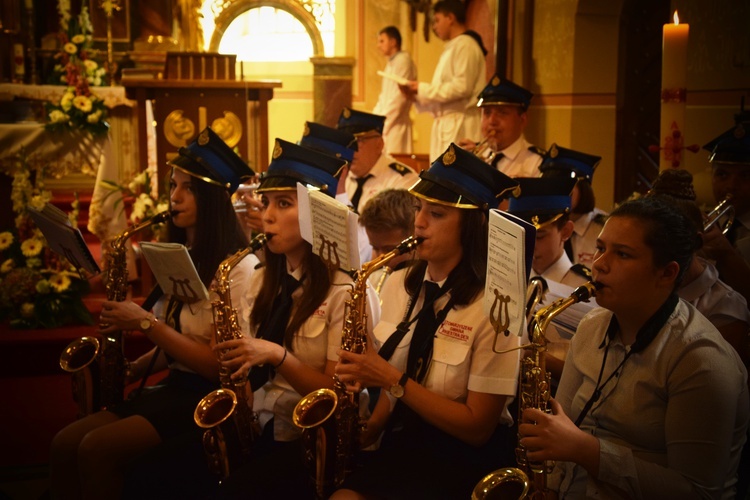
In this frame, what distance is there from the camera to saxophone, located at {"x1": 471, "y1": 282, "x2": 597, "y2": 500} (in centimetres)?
228

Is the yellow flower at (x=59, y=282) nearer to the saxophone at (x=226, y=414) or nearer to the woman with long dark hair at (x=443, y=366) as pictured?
the saxophone at (x=226, y=414)

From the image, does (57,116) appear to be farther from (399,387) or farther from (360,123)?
(399,387)

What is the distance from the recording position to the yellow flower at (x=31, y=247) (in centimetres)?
566

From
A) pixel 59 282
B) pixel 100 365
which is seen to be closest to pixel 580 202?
pixel 100 365

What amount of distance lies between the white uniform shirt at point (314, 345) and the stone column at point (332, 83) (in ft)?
30.6

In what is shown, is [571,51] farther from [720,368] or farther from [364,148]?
[720,368]

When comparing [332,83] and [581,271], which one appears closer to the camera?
[581,271]

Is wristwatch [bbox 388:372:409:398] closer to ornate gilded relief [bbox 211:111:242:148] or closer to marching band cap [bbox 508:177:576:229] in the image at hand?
marching band cap [bbox 508:177:576:229]

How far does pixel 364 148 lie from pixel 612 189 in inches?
116

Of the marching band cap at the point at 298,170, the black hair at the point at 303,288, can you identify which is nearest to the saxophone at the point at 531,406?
the black hair at the point at 303,288

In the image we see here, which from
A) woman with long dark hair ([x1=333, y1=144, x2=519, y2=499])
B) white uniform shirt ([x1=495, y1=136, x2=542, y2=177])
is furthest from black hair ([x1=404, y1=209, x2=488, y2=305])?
white uniform shirt ([x1=495, y1=136, x2=542, y2=177])

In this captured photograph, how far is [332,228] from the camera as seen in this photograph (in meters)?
2.84

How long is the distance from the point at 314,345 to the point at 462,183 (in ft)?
2.78

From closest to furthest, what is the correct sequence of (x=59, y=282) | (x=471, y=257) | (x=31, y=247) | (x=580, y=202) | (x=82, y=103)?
(x=471, y=257), (x=580, y=202), (x=59, y=282), (x=31, y=247), (x=82, y=103)
